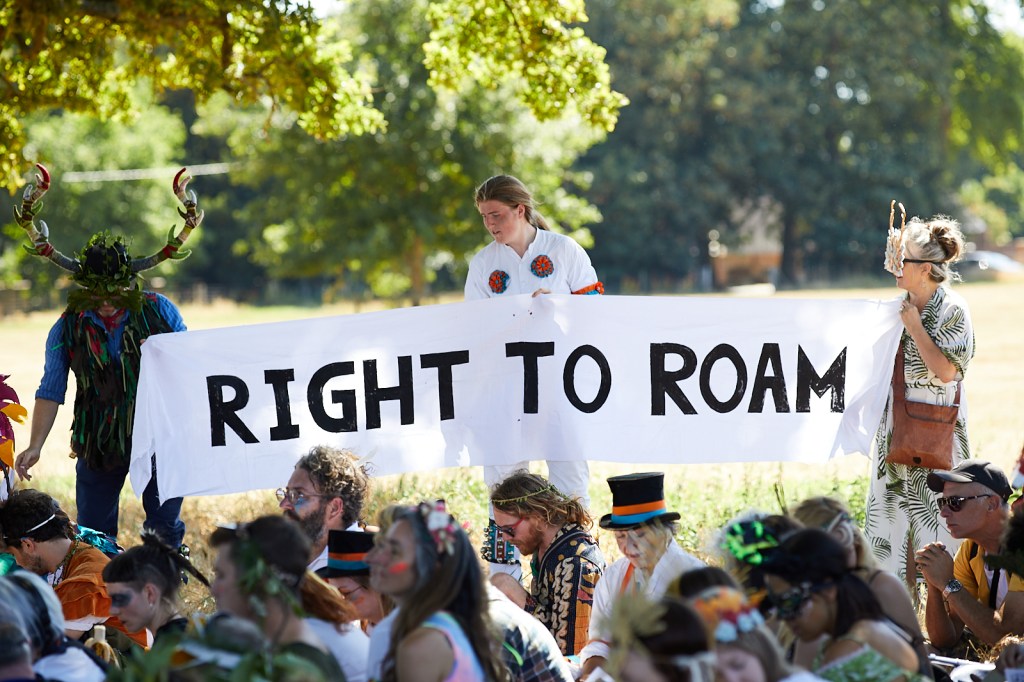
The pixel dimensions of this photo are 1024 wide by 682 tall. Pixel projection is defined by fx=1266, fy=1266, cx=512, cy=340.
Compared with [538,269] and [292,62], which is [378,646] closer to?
→ [538,269]

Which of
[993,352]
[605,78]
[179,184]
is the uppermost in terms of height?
[605,78]

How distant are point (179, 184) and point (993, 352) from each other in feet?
74.5

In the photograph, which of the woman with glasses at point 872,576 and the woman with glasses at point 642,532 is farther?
the woman with glasses at point 642,532

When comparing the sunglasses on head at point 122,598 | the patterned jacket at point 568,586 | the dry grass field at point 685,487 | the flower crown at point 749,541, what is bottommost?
the dry grass field at point 685,487

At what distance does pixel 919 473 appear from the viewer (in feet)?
21.9

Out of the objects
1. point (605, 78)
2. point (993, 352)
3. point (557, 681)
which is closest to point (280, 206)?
point (993, 352)

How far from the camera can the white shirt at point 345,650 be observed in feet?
13.9

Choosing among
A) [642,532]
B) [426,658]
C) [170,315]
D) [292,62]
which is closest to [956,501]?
[642,532]

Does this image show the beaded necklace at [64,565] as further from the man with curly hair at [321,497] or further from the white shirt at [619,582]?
the white shirt at [619,582]

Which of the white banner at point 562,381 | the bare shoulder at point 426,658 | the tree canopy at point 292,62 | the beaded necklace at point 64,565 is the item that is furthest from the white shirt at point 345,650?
the tree canopy at point 292,62

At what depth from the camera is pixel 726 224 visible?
5606cm

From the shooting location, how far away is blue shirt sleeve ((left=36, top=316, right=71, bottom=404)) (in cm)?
679

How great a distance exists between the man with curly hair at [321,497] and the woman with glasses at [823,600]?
229cm

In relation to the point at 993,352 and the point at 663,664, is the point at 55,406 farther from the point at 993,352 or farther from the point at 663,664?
the point at 993,352
